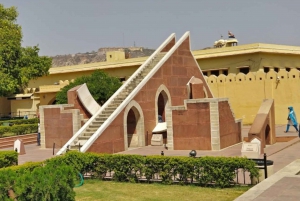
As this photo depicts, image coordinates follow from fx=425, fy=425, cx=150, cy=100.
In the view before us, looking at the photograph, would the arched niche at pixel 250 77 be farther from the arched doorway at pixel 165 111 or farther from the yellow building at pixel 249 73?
the arched doorway at pixel 165 111

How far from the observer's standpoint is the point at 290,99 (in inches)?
904

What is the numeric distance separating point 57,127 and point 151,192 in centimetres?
926

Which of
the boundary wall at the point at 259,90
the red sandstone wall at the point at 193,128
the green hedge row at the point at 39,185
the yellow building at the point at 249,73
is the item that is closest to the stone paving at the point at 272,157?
the red sandstone wall at the point at 193,128

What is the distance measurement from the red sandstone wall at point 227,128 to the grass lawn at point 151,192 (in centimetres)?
589

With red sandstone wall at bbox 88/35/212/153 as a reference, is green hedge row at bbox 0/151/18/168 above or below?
below

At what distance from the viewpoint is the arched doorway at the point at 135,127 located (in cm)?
1627

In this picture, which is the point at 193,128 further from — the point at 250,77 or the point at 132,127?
the point at 250,77

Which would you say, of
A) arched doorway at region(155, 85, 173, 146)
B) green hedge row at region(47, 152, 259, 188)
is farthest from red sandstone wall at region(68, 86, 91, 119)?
green hedge row at region(47, 152, 259, 188)

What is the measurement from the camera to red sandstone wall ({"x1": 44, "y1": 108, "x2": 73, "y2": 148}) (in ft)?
55.8

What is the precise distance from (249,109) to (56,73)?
18.8 metres

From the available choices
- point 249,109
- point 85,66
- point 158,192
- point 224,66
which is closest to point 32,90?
point 85,66

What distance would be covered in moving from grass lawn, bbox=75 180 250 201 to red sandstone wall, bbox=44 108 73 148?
743cm

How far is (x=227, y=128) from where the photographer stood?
1547cm

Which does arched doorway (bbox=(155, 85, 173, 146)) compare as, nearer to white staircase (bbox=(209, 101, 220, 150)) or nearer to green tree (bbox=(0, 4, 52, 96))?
white staircase (bbox=(209, 101, 220, 150))
